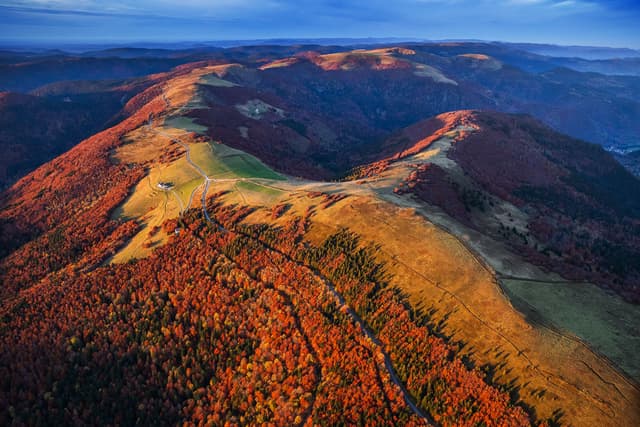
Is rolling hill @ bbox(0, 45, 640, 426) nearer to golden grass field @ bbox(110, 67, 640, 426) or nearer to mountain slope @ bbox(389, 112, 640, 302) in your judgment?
golden grass field @ bbox(110, 67, 640, 426)

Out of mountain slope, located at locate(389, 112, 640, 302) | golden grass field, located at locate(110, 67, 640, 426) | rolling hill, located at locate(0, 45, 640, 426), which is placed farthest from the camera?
mountain slope, located at locate(389, 112, 640, 302)

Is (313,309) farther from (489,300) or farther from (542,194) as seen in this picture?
(542,194)

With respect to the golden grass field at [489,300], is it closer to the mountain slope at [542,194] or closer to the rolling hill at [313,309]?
the rolling hill at [313,309]

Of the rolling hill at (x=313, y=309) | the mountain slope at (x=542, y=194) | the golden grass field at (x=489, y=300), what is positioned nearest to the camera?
the golden grass field at (x=489, y=300)

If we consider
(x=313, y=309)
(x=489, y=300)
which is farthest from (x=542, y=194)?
(x=313, y=309)

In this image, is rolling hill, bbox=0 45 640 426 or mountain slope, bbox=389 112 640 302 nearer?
rolling hill, bbox=0 45 640 426

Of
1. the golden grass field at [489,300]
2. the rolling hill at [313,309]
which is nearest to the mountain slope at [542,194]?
the rolling hill at [313,309]

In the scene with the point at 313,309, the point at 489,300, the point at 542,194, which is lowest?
the point at 542,194

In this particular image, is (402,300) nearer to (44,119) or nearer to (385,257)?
(385,257)

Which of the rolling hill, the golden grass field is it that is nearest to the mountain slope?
the rolling hill

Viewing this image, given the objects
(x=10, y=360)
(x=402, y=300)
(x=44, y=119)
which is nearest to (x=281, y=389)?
(x=402, y=300)

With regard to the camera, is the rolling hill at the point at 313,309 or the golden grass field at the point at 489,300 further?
the rolling hill at the point at 313,309

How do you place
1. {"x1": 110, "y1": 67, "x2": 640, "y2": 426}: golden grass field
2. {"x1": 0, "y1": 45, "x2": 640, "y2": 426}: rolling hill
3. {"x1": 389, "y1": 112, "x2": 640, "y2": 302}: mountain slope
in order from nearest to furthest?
{"x1": 110, "y1": 67, "x2": 640, "y2": 426}: golden grass field, {"x1": 0, "y1": 45, "x2": 640, "y2": 426}: rolling hill, {"x1": 389, "y1": 112, "x2": 640, "y2": 302}: mountain slope
